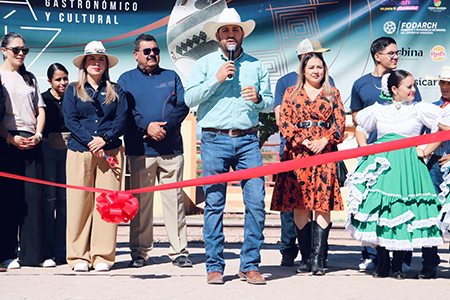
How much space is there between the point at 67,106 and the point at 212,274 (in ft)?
6.79

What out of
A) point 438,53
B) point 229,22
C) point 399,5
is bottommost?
point 229,22

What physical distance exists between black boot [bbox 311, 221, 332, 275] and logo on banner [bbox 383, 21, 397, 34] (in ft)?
12.1

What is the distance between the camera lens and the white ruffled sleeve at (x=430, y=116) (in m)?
4.85

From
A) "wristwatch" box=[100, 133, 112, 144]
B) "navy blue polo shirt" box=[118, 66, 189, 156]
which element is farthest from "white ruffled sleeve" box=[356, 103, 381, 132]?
"wristwatch" box=[100, 133, 112, 144]

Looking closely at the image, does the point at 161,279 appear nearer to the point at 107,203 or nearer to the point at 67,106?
the point at 107,203

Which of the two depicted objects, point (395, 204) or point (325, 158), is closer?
point (325, 158)

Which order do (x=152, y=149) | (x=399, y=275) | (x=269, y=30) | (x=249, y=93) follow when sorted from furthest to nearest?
(x=269, y=30) → (x=152, y=149) → (x=399, y=275) → (x=249, y=93)

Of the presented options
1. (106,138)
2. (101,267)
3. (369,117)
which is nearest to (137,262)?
(101,267)

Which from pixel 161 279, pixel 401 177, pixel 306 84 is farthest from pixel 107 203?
pixel 401 177

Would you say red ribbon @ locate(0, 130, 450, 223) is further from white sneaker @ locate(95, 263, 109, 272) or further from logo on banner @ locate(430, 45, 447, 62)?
logo on banner @ locate(430, 45, 447, 62)

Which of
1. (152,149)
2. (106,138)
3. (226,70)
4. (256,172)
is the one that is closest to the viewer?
(256,172)

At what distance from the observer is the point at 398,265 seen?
486cm

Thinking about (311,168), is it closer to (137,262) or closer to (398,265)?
(398,265)

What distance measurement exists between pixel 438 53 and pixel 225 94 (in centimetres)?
410
